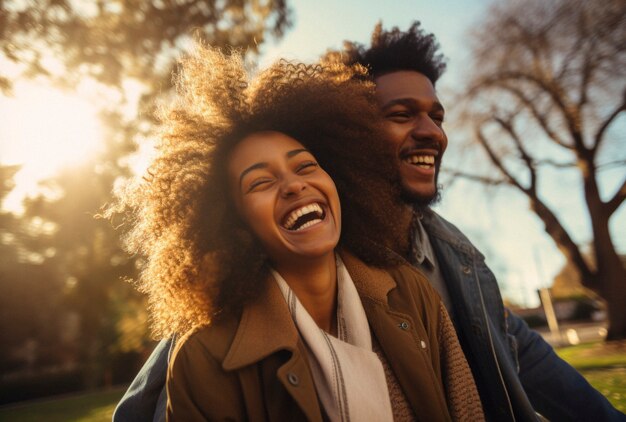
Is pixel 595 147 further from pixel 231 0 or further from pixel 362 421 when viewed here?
pixel 362 421

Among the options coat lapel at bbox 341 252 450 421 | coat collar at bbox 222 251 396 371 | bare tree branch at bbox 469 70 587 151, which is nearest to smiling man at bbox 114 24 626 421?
coat lapel at bbox 341 252 450 421

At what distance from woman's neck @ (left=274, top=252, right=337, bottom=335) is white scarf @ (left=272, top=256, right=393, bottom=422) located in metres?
0.10

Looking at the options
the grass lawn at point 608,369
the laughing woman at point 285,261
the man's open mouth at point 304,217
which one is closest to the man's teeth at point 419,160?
the laughing woman at point 285,261

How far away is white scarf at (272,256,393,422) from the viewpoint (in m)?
1.78

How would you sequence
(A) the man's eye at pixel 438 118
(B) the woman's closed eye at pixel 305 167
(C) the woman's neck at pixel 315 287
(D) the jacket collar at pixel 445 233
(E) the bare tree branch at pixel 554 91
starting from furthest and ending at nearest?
(E) the bare tree branch at pixel 554 91
(A) the man's eye at pixel 438 118
(D) the jacket collar at pixel 445 233
(B) the woman's closed eye at pixel 305 167
(C) the woman's neck at pixel 315 287

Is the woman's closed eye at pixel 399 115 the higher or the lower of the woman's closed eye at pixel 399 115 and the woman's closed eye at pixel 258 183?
the higher

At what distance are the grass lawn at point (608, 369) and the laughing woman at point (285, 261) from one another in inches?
164

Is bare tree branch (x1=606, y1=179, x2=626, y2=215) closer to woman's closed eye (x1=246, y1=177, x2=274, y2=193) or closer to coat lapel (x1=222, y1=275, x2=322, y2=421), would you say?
woman's closed eye (x1=246, y1=177, x2=274, y2=193)

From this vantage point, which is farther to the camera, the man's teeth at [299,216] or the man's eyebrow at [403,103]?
the man's eyebrow at [403,103]

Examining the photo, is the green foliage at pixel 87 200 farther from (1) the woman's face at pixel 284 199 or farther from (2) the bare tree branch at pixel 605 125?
(2) the bare tree branch at pixel 605 125

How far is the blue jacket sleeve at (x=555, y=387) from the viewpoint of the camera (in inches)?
99.6

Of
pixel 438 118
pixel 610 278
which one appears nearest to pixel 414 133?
pixel 438 118

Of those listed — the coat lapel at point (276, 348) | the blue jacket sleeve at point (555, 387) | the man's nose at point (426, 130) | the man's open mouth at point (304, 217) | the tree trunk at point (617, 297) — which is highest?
the man's nose at point (426, 130)

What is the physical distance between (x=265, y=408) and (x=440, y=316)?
112 centimetres
